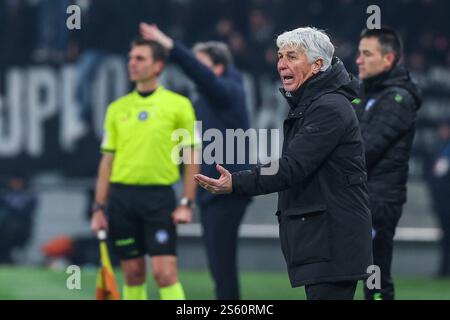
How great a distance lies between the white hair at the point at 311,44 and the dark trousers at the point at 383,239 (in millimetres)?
2161

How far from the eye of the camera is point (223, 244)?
28.9 feet

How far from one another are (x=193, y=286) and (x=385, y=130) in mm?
4629

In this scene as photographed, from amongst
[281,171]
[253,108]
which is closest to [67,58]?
[253,108]

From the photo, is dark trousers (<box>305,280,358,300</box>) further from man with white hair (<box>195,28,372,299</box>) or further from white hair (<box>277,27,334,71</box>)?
white hair (<box>277,27,334,71</box>)

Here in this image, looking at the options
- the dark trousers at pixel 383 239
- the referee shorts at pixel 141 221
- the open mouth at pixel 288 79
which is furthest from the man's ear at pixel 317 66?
the referee shorts at pixel 141 221

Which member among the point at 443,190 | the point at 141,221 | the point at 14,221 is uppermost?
the point at 443,190

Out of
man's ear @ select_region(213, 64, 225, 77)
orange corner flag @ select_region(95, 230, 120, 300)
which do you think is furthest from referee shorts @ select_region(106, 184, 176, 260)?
man's ear @ select_region(213, 64, 225, 77)

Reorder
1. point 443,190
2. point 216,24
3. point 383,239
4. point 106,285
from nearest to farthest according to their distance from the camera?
1. point 383,239
2. point 106,285
3. point 443,190
4. point 216,24

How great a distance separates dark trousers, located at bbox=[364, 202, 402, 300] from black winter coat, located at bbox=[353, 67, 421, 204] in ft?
0.20

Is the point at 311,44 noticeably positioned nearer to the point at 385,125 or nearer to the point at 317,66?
the point at 317,66

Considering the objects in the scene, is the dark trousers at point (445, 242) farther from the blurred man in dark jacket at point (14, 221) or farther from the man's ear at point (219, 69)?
the man's ear at point (219, 69)

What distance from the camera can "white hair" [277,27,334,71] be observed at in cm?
586

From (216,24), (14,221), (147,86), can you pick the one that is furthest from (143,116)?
(216,24)

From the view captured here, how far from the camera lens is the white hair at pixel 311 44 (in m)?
5.86
